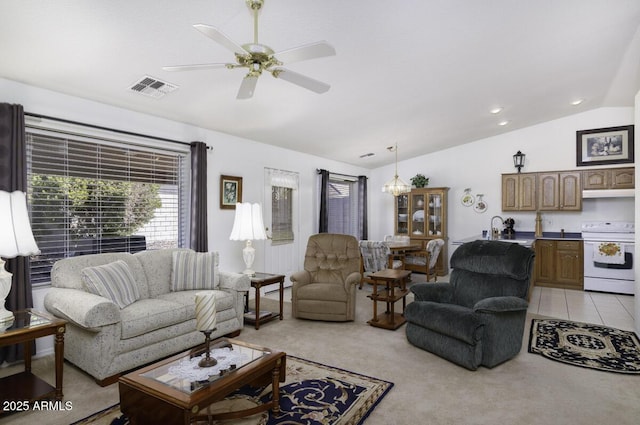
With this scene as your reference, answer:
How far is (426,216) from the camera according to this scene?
759 centimetres

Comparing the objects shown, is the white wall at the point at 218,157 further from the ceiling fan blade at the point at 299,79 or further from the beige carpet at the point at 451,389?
the ceiling fan blade at the point at 299,79

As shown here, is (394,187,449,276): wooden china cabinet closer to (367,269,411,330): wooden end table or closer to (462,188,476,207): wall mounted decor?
(462,188,476,207): wall mounted decor

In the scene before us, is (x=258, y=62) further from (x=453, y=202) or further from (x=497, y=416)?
(x=453, y=202)

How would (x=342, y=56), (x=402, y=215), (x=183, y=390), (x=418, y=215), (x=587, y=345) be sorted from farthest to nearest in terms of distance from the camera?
(x=402, y=215), (x=418, y=215), (x=587, y=345), (x=342, y=56), (x=183, y=390)

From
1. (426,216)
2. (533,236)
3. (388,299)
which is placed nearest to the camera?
(388,299)

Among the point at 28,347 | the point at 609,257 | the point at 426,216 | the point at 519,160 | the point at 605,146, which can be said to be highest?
the point at 605,146

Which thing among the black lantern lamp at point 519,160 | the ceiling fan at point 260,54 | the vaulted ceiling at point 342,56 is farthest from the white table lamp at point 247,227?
the black lantern lamp at point 519,160

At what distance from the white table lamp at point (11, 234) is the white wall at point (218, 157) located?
91 centimetres

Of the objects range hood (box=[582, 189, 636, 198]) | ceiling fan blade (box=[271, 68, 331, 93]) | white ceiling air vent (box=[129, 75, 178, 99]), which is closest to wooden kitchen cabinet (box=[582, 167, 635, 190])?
range hood (box=[582, 189, 636, 198])

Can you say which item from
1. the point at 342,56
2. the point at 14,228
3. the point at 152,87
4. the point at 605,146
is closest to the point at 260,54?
the point at 342,56

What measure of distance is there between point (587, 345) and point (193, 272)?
156 inches

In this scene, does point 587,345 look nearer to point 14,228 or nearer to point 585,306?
point 585,306

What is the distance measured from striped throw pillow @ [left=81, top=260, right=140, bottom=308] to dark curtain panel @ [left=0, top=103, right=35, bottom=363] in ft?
1.68

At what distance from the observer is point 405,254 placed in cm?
652
